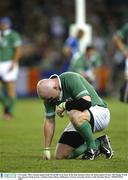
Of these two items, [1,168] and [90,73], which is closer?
[1,168]

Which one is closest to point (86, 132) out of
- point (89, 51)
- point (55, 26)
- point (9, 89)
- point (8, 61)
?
point (9, 89)

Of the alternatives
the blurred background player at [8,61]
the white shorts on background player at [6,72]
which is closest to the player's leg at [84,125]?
the blurred background player at [8,61]

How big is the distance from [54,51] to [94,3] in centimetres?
287

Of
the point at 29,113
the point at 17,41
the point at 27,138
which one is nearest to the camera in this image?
the point at 27,138

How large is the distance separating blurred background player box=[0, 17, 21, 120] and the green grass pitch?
443 mm

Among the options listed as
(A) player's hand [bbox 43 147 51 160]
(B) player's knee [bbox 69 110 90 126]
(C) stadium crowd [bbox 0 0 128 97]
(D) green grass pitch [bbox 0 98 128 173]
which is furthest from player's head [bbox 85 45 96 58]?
(B) player's knee [bbox 69 110 90 126]

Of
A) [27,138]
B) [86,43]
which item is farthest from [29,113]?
[27,138]

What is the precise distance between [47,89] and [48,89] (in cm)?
1

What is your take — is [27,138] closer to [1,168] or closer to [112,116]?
[1,168]

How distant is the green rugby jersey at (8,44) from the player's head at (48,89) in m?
9.47

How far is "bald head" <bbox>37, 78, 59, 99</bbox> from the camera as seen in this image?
10227 millimetres

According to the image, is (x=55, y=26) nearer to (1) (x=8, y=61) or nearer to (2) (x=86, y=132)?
(1) (x=8, y=61)

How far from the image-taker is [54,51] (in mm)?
30203

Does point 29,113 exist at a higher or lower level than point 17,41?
lower
